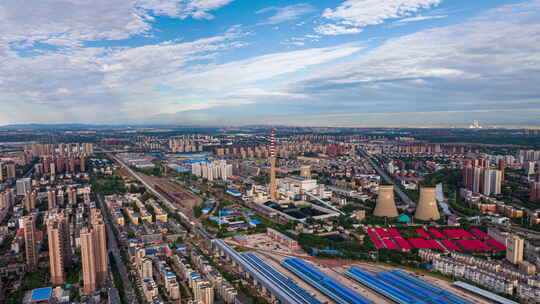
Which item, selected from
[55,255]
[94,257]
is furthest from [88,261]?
[55,255]

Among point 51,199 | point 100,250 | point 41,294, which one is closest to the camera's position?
point 41,294

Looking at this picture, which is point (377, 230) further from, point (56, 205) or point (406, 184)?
point (56, 205)

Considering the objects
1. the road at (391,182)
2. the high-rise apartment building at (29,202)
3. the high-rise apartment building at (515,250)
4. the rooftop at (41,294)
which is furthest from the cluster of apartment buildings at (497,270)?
the high-rise apartment building at (29,202)


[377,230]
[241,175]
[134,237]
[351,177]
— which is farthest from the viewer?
[241,175]

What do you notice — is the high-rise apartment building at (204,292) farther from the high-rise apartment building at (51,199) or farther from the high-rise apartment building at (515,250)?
the high-rise apartment building at (51,199)

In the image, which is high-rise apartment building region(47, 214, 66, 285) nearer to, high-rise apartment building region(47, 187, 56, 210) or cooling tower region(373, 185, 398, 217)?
high-rise apartment building region(47, 187, 56, 210)

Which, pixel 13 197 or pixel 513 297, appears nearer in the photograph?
pixel 513 297

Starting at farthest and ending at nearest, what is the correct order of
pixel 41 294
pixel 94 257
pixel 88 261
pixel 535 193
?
1. pixel 535 193
2. pixel 94 257
3. pixel 88 261
4. pixel 41 294

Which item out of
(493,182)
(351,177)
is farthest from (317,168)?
(493,182)

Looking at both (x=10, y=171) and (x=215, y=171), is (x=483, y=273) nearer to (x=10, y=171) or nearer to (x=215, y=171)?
(x=215, y=171)
